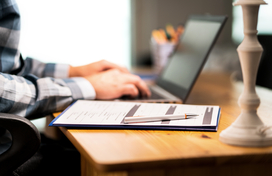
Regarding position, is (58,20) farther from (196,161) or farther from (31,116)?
(196,161)

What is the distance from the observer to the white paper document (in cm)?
55

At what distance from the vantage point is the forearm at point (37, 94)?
2.18ft

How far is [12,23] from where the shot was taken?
76 centimetres

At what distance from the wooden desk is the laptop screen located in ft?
1.09

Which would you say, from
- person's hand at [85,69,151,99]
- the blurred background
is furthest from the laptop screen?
the blurred background

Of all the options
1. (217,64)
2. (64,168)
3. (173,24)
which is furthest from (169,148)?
(173,24)

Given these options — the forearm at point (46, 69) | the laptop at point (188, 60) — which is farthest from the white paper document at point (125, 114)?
the forearm at point (46, 69)

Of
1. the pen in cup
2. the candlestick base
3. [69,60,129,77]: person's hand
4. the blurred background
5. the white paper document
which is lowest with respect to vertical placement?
the blurred background

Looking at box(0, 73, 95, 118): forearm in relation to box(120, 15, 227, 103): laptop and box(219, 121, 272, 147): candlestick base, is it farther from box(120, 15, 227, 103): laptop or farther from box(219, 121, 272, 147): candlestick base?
box(219, 121, 272, 147): candlestick base

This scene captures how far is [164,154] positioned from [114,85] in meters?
0.44

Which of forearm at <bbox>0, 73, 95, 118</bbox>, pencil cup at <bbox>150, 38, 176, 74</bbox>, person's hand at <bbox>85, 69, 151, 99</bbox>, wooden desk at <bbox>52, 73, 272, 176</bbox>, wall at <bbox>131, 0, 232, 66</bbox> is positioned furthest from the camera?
wall at <bbox>131, 0, 232, 66</bbox>

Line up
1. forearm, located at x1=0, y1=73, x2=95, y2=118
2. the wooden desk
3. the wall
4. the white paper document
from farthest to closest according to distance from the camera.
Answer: the wall → forearm, located at x1=0, y1=73, x2=95, y2=118 → the white paper document → the wooden desk

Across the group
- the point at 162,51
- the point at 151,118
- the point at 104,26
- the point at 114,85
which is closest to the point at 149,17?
the point at 104,26

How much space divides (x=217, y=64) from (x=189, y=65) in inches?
51.7
